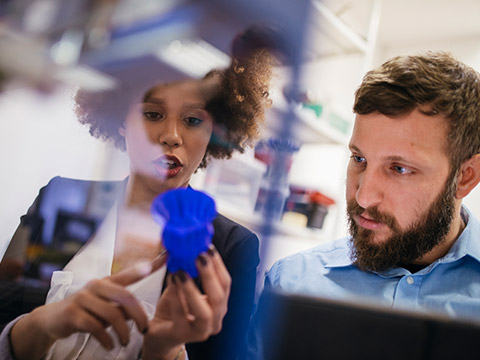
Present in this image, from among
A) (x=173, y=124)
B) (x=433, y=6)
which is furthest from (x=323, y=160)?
(x=433, y=6)

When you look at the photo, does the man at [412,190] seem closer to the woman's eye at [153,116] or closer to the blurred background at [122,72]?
the blurred background at [122,72]

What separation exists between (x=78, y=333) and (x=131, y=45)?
0.36m

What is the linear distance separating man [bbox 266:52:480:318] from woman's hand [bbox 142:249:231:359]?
15.6 inches

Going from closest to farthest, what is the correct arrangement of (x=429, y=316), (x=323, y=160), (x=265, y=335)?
1. (x=429, y=316)
2. (x=265, y=335)
3. (x=323, y=160)

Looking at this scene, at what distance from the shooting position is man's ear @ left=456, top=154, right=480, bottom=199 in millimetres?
1086

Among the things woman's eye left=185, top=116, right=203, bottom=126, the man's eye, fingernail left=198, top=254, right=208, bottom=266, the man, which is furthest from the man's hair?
fingernail left=198, top=254, right=208, bottom=266

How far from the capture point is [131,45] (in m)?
0.56

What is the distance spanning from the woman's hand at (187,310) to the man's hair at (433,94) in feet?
1.98

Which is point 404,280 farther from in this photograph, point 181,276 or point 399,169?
point 181,276

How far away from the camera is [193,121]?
0.61 m

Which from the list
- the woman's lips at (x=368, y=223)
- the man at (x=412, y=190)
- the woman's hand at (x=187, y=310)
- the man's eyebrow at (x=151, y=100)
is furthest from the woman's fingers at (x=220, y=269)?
the woman's lips at (x=368, y=223)

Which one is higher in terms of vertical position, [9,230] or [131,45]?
[131,45]

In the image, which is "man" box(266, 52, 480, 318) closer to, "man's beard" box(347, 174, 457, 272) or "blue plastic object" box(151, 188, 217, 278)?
"man's beard" box(347, 174, 457, 272)

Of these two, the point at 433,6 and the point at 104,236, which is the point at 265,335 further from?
the point at 433,6
